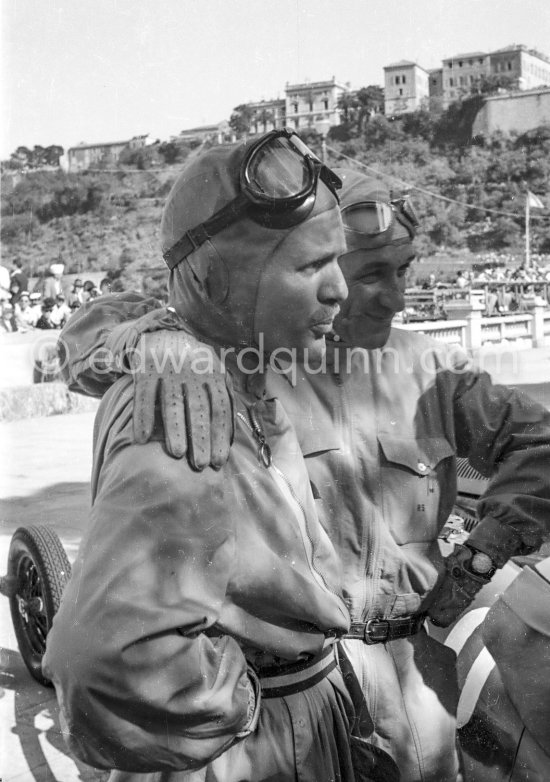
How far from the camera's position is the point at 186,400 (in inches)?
47.0

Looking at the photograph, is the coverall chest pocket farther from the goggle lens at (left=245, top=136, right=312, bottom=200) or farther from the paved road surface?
the paved road surface

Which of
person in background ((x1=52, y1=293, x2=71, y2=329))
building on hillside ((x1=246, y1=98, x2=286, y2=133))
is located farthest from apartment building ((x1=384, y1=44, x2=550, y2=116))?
building on hillside ((x1=246, y1=98, x2=286, y2=133))

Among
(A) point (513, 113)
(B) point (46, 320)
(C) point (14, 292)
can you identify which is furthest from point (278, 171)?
(A) point (513, 113)

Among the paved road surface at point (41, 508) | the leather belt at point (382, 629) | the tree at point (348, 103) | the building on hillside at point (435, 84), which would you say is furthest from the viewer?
the building on hillside at point (435, 84)

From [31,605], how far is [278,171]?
3.30m

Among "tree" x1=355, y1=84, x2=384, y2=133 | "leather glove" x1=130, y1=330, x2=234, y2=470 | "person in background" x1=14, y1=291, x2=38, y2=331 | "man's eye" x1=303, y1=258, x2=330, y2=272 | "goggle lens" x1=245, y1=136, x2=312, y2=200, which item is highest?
"tree" x1=355, y1=84, x2=384, y2=133

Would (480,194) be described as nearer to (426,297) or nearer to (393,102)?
(393,102)

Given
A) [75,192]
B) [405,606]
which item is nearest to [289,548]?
[405,606]

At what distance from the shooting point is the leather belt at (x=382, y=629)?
2.16 m

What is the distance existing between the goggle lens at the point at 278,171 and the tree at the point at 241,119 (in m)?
0.93

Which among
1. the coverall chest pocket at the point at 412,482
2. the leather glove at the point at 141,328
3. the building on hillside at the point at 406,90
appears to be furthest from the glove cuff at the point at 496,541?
the building on hillside at the point at 406,90

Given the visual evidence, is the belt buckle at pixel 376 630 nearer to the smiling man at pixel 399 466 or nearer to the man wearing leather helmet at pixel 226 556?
the smiling man at pixel 399 466

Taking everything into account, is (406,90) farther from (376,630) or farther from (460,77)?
(376,630)

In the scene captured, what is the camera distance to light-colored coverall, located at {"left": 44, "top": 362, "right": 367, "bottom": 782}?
39.8 inches
